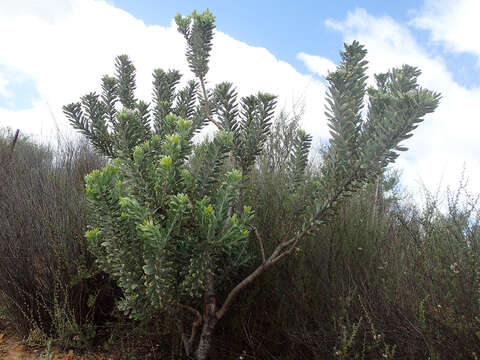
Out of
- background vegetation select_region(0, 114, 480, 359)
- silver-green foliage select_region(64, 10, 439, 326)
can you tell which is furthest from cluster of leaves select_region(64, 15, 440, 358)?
background vegetation select_region(0, 114, 480, 359)

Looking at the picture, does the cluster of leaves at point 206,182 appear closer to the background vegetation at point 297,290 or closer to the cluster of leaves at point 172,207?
the cluster of leaves at point 172,207

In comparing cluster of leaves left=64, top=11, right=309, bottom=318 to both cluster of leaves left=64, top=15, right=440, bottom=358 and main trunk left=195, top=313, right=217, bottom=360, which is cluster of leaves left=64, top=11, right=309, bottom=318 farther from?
main trunk left=195, top=313, right=217, bottom=360

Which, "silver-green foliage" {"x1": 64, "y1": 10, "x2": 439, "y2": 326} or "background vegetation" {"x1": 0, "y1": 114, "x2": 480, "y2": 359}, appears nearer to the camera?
"silver-green foliage" {"x1": 64, "y1": 10, "x2": 439, "y2": 326}

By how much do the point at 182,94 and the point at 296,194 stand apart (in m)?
1.32

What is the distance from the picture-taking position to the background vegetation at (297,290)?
2.62 metres

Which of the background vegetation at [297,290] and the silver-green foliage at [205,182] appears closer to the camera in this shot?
the silver-green foliage at [205,182]

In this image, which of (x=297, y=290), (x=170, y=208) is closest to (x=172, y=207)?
(x=170, y=208)

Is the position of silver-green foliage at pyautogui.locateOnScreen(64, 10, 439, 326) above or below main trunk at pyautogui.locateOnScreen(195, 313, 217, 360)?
above

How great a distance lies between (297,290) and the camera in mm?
3105

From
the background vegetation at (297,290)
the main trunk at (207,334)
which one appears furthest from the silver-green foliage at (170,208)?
the background vegetation at (297,290)

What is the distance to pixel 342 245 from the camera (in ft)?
11.1

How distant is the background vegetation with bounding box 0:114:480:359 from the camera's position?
2.62 meters

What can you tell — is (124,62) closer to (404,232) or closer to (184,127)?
(184,127)

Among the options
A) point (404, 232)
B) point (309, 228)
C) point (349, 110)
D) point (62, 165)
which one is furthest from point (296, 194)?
point (62, 165)
